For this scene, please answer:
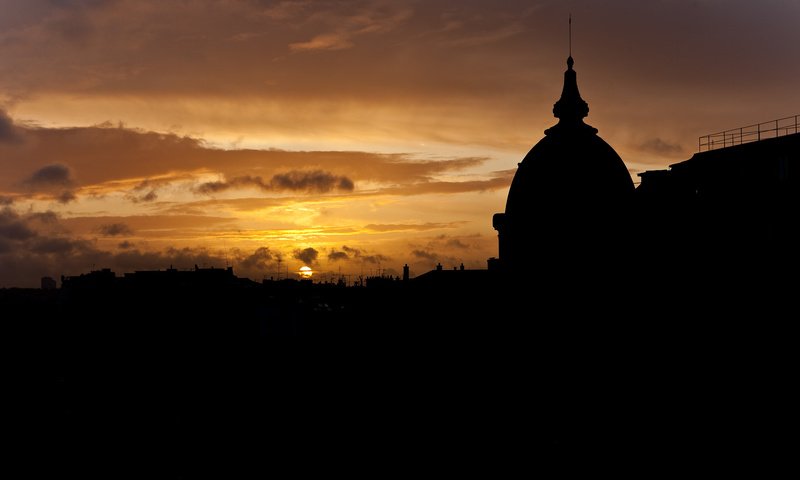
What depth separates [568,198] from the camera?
60031 mm

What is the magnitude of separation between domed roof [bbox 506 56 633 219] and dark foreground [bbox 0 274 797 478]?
510 centimetres

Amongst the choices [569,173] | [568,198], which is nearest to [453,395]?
[568,198]

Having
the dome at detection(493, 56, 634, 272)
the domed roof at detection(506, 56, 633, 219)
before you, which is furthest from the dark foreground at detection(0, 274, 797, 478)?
the domed roof at detection(506, 56, 633, 219)

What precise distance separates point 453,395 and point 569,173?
46.7 feet

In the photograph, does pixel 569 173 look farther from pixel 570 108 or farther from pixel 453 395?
pixel 453 395

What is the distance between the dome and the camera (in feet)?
198

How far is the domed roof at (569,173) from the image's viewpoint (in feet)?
197

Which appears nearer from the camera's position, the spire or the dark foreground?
the dark foreground

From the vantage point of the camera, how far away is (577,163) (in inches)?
2400

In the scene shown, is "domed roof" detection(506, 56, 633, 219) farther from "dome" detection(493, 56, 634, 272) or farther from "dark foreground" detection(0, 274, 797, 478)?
"dark foreground" detection(0, 274, 797, 478)

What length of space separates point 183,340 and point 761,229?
150 ft

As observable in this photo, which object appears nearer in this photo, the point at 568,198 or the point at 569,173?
the point at 568,198

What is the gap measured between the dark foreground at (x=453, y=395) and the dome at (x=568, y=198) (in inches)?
110

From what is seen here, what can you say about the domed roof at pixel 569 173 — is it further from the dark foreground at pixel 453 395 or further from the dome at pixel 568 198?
the dark foreground at pixel 453 395
